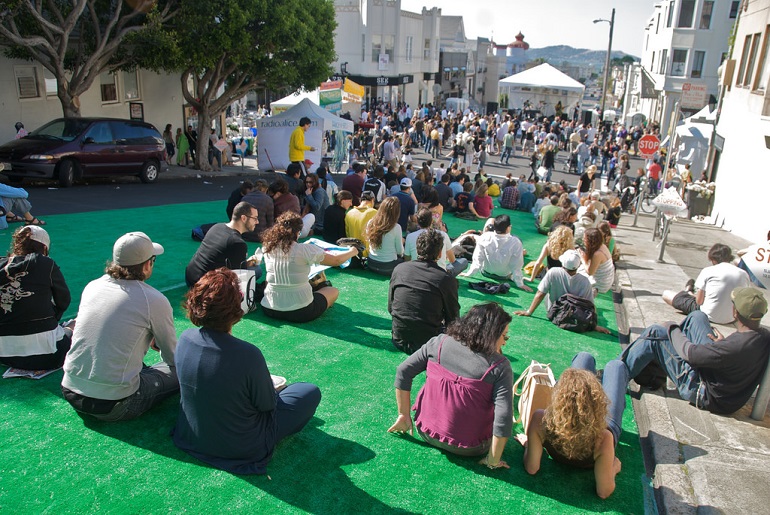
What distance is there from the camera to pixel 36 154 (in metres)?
14.2

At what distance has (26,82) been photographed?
18016 millimetres

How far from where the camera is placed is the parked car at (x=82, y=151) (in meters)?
14.2

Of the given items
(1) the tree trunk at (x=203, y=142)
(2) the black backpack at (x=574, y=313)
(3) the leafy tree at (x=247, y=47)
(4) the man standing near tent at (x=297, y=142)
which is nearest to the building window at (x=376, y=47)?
(3) the leafy tree at (x=247, y=47)

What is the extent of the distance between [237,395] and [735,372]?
4370mm

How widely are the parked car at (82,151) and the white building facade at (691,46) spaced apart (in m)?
35.7

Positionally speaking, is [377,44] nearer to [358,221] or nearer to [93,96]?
[93,96]

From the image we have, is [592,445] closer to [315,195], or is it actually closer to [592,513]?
[592,513]

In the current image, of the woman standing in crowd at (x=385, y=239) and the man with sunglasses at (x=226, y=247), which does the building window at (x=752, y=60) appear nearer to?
the woman standing in crowd at (x=385, y=239)

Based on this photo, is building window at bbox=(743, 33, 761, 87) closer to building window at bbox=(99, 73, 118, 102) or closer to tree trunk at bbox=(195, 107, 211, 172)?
tree trunk at bbox=(195, 107, 211, 172)

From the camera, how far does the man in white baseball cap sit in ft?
13.2

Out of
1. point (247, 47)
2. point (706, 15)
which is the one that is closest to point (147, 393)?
point (247, 47)

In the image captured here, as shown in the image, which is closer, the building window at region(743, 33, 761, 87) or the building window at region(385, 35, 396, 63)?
the building window at region(743, 33, 761, 87)

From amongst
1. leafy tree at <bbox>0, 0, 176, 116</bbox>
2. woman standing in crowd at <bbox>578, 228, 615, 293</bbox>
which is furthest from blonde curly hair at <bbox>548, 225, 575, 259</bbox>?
leafy tree at <bbox>0, 0, 176, 116</bbox>

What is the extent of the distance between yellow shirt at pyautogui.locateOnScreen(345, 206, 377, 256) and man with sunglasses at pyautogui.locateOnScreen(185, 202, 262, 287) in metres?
2.72
